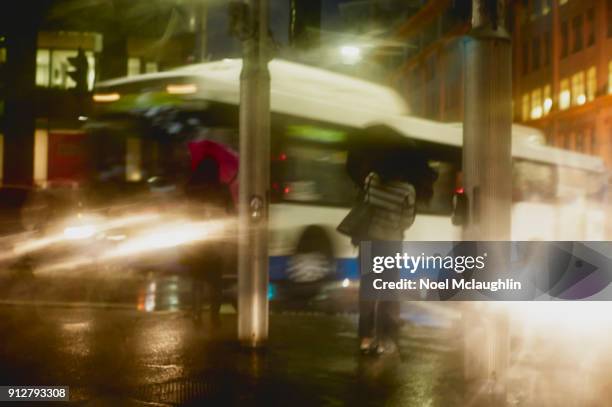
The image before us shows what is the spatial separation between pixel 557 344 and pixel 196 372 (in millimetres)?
4636

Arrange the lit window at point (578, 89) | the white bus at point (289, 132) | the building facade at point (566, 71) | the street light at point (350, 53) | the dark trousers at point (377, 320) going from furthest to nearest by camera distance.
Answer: the lit window at point (578, 89) → the building facade at point (566, 71) → the street light at point (350, 53) → the white bus at point (289, 132) → the dark trousers at point (377, 320)

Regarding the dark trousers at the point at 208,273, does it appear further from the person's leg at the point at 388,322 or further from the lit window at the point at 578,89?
the lit window at the point at 578,89

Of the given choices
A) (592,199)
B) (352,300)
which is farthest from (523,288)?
(592,199)

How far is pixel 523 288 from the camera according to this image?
22.8 feet

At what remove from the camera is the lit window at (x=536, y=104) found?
62816 millimetres

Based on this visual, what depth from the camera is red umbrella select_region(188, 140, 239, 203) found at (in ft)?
47.8

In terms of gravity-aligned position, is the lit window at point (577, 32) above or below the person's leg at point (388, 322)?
above

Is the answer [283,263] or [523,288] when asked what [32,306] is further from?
[523,288]

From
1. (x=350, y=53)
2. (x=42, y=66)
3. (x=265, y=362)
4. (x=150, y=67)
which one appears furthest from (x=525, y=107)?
(x=265, y=362)

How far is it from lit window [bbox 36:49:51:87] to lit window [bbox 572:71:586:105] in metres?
31.5

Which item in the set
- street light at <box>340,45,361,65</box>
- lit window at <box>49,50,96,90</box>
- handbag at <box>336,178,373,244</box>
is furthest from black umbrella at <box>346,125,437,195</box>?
lit window at <box>49,50,96,90</box>

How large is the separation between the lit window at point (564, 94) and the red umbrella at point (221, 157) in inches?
1872

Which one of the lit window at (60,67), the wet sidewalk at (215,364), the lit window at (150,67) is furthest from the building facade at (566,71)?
the wet sidewalk at (215,364)

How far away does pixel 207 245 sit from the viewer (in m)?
11.6
